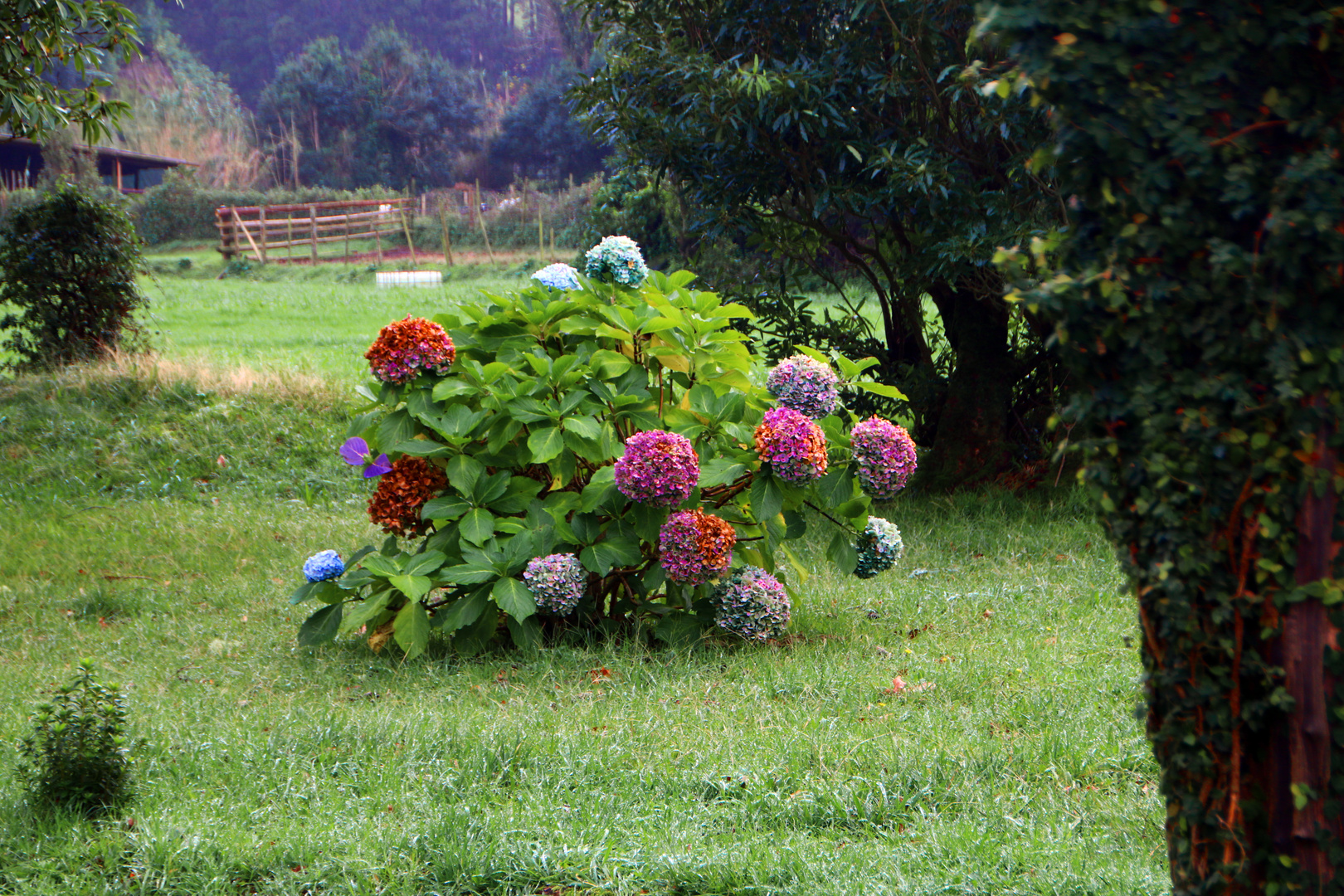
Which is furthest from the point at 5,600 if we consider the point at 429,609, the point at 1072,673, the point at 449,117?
the point at 449,117

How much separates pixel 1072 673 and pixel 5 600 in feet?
15.9

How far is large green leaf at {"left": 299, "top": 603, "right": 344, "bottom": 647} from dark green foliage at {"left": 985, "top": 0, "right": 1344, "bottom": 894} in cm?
327

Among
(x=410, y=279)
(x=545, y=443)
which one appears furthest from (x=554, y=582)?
(x=410, y=279)

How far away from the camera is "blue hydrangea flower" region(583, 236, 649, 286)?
433 cm

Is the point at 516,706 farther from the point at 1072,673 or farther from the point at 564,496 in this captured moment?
the point at 1072,673

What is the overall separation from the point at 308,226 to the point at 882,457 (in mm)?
31851

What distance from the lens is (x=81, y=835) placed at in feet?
8.34

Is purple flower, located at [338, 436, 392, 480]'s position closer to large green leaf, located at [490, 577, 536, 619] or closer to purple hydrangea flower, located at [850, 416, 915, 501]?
large green leaf, located at [490, 577, 536, 619]

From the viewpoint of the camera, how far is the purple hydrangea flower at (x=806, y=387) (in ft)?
13.1

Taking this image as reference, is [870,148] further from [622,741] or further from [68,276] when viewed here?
[68,276]

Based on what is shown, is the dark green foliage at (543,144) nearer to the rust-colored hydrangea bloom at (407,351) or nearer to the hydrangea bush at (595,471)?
the hydrangea bush at (595,471)

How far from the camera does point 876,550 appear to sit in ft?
13.5

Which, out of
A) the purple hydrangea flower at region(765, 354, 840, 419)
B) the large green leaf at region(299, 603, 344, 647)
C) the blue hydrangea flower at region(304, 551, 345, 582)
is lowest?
the large green leaf at region(299, 603, 344, 647)

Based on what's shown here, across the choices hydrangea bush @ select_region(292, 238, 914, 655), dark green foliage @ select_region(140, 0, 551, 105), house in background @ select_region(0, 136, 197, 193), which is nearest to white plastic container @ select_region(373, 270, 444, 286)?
house in background @ select_region(0, 136, 197, 193)
